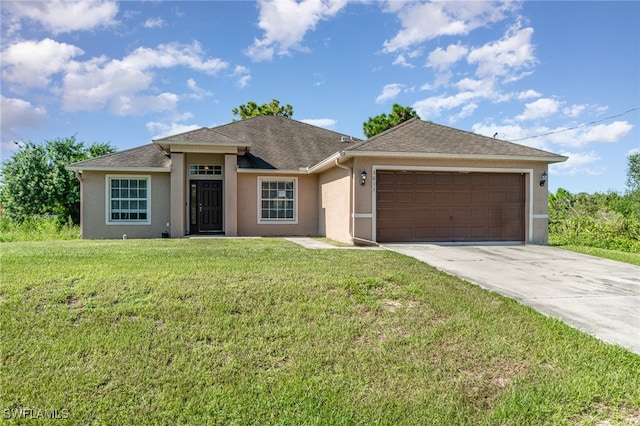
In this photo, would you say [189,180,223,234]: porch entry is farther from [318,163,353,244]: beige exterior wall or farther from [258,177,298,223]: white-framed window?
[318,163,353,244]: beige exterior wall

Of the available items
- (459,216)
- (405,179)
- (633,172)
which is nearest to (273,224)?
(405,179)

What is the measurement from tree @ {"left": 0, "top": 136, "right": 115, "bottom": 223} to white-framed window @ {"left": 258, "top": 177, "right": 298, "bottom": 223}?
37.1 ft

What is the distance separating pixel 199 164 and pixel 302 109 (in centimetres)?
1739

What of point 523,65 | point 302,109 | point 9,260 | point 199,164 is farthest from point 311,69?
point 302,109

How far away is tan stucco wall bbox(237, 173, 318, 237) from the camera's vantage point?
1439 cm

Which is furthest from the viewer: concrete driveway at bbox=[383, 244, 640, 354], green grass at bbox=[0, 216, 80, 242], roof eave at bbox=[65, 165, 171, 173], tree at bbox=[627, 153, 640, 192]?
tree at bbox=[627, 153, 640, 192]

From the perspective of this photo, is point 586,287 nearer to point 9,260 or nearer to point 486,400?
point 486,400

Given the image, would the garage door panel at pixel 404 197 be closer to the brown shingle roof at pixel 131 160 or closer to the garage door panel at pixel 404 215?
the garage door panel at pixel 404 215

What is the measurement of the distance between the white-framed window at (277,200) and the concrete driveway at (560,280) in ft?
16.2

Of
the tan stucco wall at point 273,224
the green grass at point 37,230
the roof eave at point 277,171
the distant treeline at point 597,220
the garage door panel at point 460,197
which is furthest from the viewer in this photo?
the green grass at point 37,230

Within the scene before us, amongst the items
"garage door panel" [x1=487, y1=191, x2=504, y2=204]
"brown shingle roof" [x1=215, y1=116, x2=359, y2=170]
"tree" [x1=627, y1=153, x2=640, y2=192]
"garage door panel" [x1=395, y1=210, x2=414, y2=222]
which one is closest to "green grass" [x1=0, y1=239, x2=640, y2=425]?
"garage door panel" [x1=395, y1=210, x2=414, y2=222]

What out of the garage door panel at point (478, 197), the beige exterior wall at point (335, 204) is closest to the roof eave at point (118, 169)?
the beige exterior wall at point (335, 204)

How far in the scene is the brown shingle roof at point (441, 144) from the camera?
1124 cm

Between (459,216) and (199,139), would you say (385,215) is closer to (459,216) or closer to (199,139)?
(459,216)
